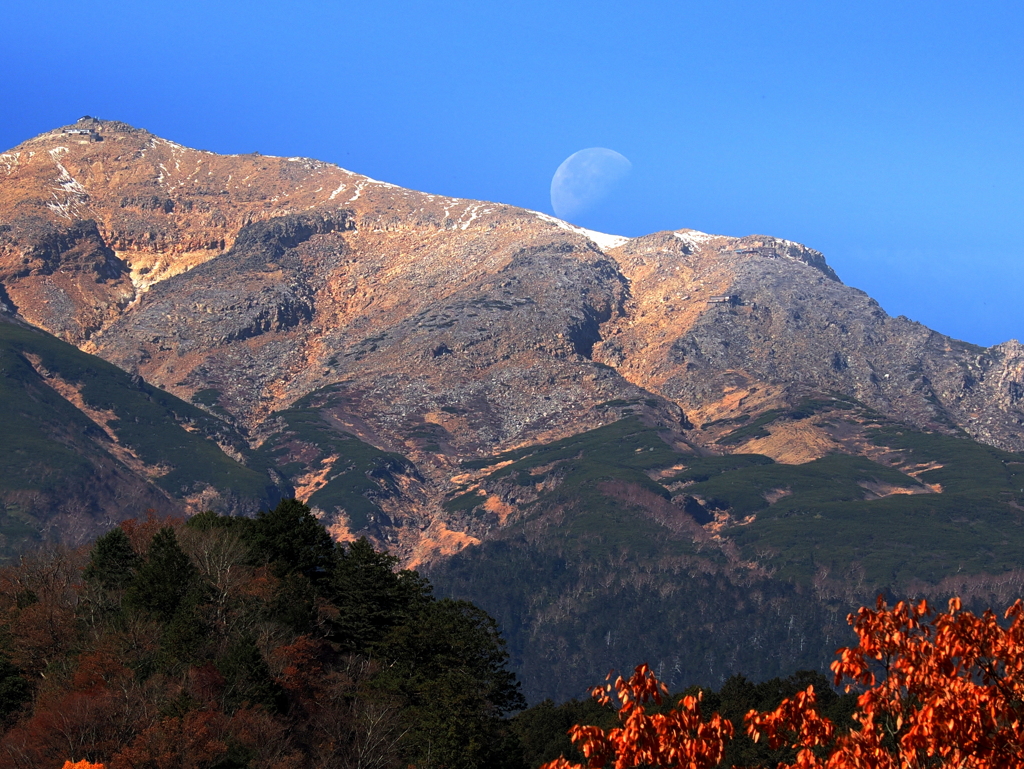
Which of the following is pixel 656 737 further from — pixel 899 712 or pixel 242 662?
pixel 242 662

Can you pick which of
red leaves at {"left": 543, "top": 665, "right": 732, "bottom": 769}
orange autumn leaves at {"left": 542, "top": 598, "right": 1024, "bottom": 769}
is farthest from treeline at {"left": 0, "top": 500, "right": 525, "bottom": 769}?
orange autumn leaves at {"left": 542, "top": 598, "right": 1024, "bottom": 769}

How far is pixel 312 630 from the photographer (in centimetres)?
9800

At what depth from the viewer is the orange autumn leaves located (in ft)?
83.6

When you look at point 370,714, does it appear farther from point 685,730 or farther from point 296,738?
point 685,730

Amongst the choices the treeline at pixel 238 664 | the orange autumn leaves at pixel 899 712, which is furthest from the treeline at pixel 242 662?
the orange autumn leaves at pixel 899 712

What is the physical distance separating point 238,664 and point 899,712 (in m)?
60.6

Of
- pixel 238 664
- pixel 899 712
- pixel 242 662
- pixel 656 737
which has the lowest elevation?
pixel 238 664

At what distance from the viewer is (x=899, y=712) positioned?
26.9 m

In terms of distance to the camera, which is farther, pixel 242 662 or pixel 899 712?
pixel 242 662

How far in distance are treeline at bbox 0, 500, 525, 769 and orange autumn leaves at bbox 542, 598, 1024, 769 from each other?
1850 inches

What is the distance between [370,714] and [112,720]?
17233 mm

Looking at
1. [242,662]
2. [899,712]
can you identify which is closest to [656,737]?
[899,712]

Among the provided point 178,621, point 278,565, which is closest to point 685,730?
point 178,621

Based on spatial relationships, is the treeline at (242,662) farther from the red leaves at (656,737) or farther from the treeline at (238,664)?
the red leaves at (656,737)
